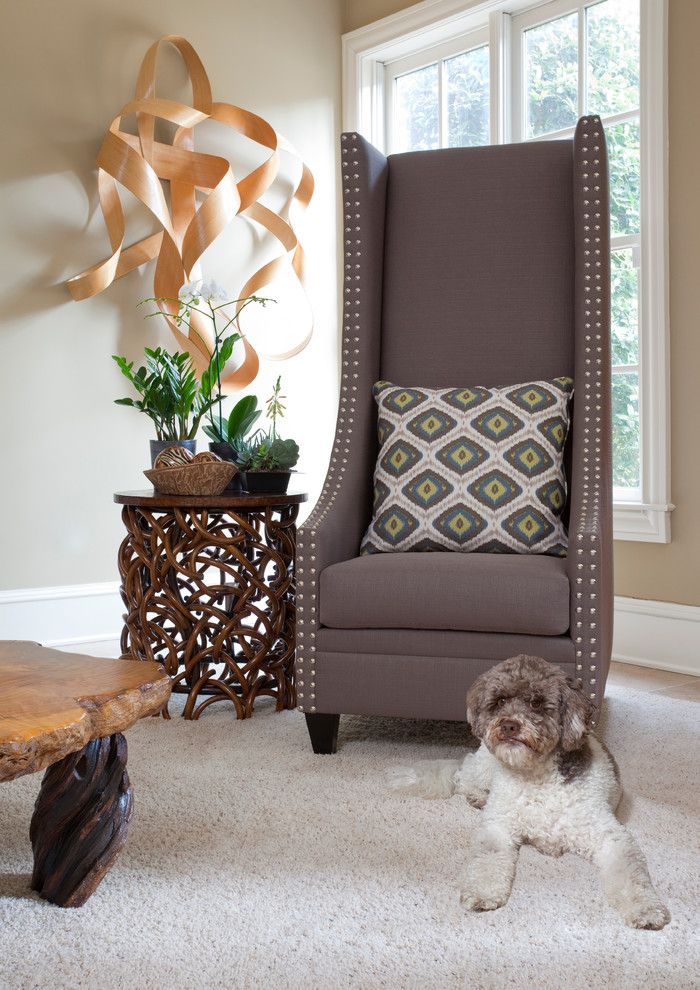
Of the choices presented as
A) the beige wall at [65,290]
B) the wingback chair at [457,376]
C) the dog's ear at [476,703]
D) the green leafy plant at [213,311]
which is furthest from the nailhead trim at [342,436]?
the beige wall at [65,290]

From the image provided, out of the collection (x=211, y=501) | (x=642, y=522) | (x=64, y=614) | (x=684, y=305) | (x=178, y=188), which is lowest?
(x=64, y=614)

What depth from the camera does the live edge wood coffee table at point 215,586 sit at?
2381mm

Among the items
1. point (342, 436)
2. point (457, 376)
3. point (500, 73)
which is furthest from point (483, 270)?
point (500, 73)

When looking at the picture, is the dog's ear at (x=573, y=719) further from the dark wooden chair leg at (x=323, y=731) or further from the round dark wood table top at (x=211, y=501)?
the round dark wood table top at (x=211, y=501)

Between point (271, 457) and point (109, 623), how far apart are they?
1.31m

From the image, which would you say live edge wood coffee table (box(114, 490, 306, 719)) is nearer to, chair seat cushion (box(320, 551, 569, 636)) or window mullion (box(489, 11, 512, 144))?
chair seat cushion (box(320, 551, 569, 636))

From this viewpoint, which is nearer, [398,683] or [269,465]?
[398,683]

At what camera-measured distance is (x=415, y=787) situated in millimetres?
1892

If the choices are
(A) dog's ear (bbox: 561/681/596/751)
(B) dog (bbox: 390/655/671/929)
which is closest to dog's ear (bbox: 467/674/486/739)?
(B) dog (bbox: 390/655/671/929)

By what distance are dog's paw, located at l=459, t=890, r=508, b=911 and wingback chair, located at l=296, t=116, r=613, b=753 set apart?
2.06ft

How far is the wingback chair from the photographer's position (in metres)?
1.98

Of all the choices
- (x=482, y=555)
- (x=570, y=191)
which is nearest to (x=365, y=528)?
(x=482, y=555)

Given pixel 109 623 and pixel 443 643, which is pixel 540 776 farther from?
pixel 109 623

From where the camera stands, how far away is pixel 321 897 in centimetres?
143
